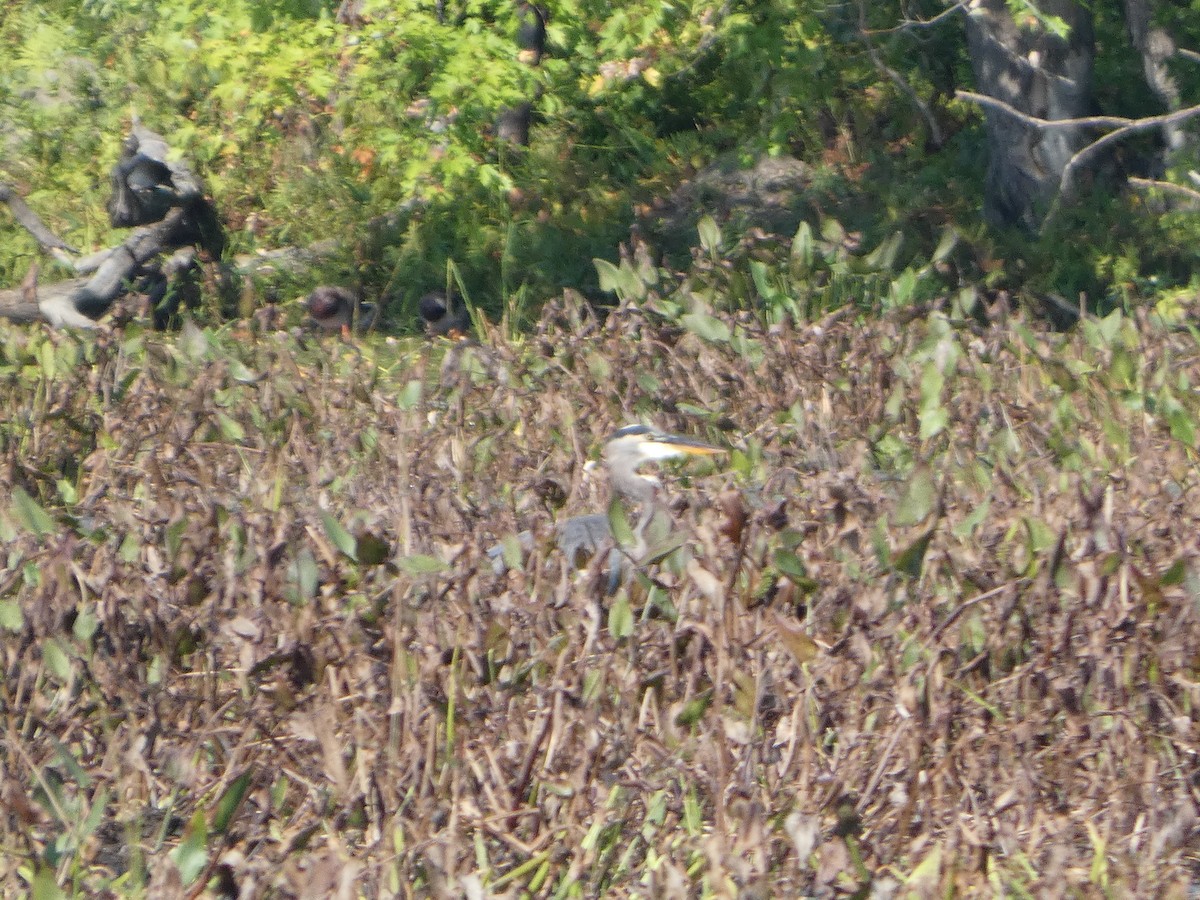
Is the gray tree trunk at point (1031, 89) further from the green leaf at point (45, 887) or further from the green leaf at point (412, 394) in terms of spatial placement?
the green leaf at point (45, 887)

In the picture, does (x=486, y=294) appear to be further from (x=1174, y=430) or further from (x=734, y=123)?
(x=1174, y=430)

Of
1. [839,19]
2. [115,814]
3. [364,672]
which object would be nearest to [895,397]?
[364,672]

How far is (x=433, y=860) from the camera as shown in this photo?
8.68 ft

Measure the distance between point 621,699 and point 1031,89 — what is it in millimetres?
7479

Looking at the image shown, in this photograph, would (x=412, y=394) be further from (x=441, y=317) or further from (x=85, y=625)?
(x=441, y=317)

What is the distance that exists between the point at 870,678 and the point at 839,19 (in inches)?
293

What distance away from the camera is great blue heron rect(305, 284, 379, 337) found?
10.1 m

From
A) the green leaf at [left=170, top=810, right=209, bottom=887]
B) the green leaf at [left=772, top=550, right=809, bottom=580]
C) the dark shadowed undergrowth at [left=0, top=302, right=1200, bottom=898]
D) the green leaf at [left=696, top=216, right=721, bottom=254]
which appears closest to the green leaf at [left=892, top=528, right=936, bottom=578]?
the dark shadowed undergrowth at [left=0, top=302, right=1200, bottom=898]

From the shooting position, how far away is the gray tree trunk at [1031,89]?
9695 mm

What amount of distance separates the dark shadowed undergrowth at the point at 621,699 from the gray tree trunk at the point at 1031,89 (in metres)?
5.94

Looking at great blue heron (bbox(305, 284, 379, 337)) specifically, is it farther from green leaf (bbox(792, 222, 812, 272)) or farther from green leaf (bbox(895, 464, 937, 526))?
green leaf (bbox(895, 464, 937, 526))

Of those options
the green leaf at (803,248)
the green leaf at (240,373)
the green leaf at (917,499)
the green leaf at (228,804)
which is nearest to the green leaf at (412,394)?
the green leaf at (240,373)

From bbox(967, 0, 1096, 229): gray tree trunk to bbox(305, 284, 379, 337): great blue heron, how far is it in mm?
3845

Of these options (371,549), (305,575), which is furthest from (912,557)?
(305,575)
